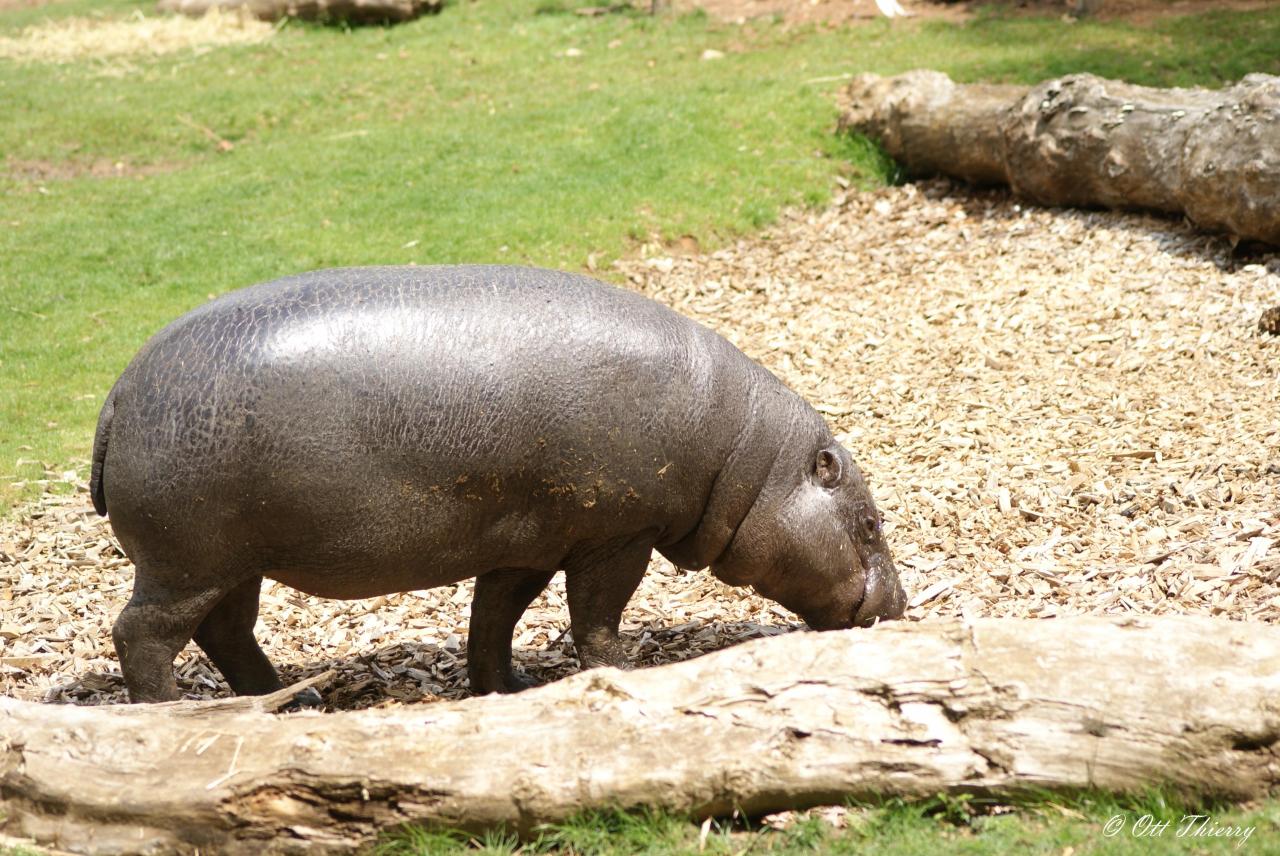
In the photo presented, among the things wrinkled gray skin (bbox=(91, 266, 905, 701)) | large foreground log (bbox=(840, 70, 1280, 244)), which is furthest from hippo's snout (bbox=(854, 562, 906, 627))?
large foreground log (bbox=(840, 70, 1280, 244))

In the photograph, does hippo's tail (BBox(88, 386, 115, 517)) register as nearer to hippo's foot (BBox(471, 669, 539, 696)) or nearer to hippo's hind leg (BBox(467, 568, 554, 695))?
hippo's hind leg (BBox(467, 568, 554, 695))

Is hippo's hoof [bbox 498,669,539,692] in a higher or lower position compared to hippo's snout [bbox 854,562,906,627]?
lower

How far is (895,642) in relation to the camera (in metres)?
4.46

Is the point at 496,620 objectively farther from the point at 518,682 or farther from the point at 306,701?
the point at 306,701

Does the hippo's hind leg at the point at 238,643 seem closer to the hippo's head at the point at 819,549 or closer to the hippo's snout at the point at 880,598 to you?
the hippo's head at the point at 819,549

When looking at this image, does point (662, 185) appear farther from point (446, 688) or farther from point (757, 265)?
point (446, 688)

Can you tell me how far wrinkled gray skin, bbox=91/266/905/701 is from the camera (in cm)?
480

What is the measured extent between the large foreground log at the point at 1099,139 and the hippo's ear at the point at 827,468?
5.84 meters

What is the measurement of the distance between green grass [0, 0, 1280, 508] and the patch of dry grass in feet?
3.03

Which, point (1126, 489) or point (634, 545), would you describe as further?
point (1126, 489)

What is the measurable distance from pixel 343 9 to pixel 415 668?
18124mm

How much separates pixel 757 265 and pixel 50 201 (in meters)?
7.80

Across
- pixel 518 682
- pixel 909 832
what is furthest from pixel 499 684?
pixel 909 832

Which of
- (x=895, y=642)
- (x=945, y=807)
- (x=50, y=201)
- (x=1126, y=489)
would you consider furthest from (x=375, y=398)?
(x=50, y=201)
